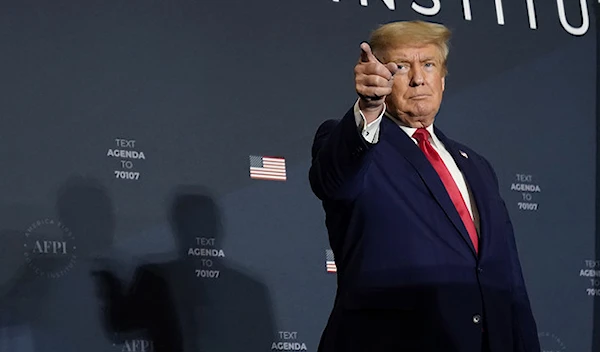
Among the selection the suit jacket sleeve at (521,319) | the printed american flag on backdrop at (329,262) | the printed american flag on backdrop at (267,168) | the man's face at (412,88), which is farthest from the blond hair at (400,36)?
the printed american flag on backdrop at (329,262)

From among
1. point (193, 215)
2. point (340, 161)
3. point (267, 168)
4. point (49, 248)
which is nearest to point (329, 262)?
point (267, 168)

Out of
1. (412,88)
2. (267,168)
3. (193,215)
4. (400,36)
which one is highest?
Result: (400,36)

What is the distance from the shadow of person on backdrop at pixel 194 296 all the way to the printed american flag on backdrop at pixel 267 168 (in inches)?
7.5

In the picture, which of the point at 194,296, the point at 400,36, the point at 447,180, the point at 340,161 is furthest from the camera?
the point at 194,296

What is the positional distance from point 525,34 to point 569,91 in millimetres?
278

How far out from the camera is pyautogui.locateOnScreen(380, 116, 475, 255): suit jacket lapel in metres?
2.60

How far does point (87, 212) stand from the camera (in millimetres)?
3463

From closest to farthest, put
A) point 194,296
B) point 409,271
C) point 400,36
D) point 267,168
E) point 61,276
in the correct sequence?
point 409,271
point 400,36
point 61,276
point 194,296
point 267,168

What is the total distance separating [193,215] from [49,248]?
1.58 feet

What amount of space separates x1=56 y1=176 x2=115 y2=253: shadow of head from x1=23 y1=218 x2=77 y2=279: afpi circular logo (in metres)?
0.03

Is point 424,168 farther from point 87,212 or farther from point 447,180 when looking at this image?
point 87,212

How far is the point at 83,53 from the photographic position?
141 inches

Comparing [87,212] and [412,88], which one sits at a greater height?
[412,88]

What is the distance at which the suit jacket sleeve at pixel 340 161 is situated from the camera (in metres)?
2.34
